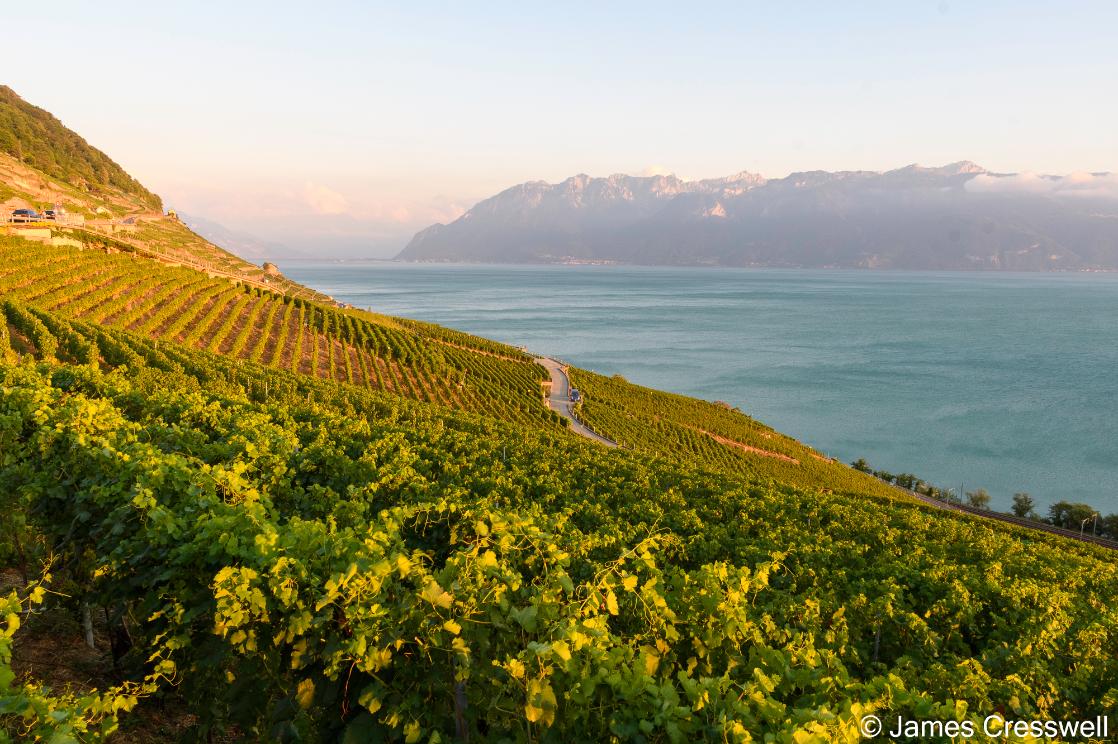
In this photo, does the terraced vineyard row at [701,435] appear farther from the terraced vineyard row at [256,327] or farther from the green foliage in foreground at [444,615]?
the green foliage in foreground at [444,615]

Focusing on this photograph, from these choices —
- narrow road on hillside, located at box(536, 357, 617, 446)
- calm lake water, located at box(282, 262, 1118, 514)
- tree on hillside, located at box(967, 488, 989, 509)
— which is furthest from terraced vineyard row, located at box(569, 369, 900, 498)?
calm lake water, located at box(282, 262, 1118, 514)

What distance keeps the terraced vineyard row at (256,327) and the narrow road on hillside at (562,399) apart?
219 cm

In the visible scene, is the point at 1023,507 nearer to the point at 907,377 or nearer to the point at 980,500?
the point at 980,500

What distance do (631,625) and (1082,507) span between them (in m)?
62.8

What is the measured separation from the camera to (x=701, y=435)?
57688 millimetres

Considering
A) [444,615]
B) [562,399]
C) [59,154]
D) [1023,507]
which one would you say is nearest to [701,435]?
[562,399]

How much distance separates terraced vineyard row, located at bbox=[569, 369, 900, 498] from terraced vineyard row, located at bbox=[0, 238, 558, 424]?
7052mm

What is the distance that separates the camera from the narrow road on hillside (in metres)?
49.2

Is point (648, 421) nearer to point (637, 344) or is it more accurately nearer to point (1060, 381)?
point (637, 344)

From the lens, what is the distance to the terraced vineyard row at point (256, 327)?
132 ft

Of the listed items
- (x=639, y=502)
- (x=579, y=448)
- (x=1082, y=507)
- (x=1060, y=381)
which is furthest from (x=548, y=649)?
(x=1060, y=381)

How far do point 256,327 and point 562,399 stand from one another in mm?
30064

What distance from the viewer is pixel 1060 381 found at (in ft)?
331

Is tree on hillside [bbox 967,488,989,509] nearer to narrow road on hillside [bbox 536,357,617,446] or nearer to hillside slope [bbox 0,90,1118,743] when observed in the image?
narrow road on hillside [bbox 536,357,617,446]
